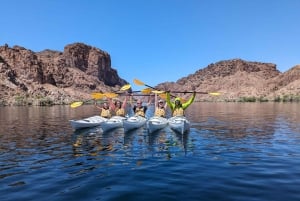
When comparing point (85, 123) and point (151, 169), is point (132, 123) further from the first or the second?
point (151, 169)

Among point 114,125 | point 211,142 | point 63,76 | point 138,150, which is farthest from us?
point 63,76

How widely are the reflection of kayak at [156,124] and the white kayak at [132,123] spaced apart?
1345 millimetres

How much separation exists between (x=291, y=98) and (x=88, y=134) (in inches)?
4495

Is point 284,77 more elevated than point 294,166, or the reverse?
point 284,77

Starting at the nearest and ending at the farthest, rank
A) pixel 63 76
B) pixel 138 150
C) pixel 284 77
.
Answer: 1. pixel 138 150
2. pixel 63 76
3. pixel 284 77

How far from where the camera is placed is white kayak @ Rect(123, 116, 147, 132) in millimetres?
20938

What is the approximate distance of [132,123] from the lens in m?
21.4

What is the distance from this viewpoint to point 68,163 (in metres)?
11.6

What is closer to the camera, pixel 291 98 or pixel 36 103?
pixel 36 103

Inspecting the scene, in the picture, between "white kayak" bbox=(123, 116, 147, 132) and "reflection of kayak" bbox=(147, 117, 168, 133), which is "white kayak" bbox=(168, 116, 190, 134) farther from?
"white kayak" bbox=(123, 116, 147, 132)

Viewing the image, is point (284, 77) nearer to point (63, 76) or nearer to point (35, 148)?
point (63, 76)

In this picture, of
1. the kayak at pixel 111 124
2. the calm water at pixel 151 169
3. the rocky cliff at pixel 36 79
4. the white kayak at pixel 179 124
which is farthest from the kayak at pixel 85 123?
the rocky cliff at pixel 36 79

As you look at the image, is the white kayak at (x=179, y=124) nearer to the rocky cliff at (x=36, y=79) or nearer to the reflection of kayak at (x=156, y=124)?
the reflection of kayak at (x=156, y=124)

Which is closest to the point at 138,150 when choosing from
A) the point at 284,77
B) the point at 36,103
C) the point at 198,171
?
the point at 198,171
